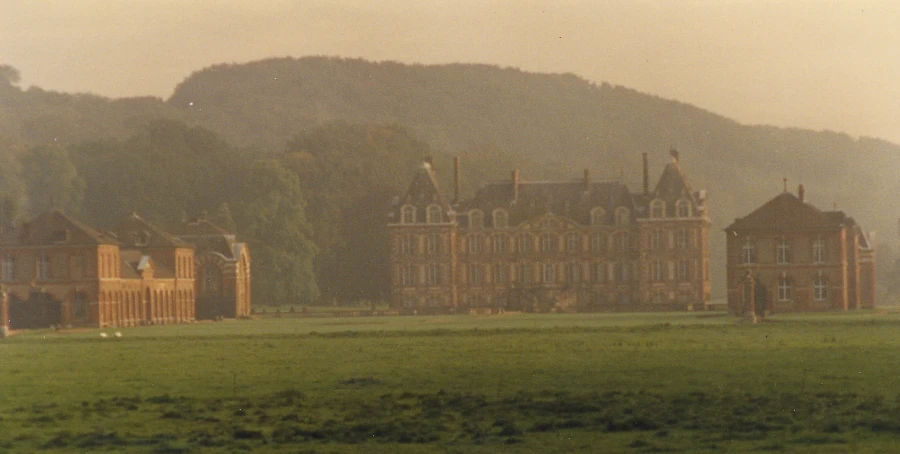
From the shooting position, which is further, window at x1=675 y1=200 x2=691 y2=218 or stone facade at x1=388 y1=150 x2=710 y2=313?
window at x1=675 y1=200 x2=691 y2=218

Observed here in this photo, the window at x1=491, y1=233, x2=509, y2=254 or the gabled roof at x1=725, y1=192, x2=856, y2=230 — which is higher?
the gabled roof at x1=725, y1=192, x2=856, y2=230

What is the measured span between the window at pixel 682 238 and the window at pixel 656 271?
1.76 meters

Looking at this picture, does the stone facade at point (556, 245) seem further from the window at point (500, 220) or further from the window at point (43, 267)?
the window at point (43, 267)

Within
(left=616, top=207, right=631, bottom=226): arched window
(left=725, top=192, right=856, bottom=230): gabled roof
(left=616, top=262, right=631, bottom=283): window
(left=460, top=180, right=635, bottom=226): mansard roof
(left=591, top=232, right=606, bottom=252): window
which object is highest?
(left=460, top=180, right=635, bottom=226): mansard roof

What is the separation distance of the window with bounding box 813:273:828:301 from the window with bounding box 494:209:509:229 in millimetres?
17920

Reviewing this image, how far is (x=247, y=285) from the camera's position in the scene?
82250 millimetres

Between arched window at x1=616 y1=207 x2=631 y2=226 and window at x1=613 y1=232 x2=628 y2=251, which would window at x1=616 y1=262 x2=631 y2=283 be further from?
arched window at x1=616 y1=207 x2=631 y2=226

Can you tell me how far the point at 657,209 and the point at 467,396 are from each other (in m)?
65.3

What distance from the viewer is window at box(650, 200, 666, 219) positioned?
92312 millimetres

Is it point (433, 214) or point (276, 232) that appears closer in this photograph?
point (276, 232)

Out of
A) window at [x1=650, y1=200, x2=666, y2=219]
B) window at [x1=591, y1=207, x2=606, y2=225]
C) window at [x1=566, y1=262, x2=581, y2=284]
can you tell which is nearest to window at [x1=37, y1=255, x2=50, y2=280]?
window at [x1=566, y1=262, x2=581, y2=284]

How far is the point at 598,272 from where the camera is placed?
90.1 meters

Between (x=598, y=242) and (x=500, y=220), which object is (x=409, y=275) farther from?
(x=598, y=242)

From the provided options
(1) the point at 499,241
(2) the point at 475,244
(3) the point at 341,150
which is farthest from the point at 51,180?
(1) the point at 499,241
